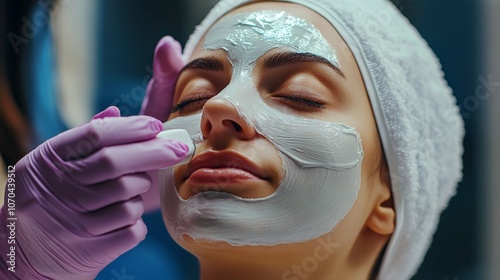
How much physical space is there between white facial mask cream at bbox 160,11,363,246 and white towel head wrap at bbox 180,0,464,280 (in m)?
0.11

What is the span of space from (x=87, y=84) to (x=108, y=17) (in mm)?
197

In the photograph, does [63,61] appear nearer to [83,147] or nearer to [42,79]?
[42,79]

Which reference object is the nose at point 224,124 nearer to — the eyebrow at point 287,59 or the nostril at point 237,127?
the nostril at point 237,127

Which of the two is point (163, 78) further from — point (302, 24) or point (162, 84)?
point (302, 24)

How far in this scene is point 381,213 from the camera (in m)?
1.20

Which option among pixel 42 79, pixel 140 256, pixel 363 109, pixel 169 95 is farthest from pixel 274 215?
pixel 42 79

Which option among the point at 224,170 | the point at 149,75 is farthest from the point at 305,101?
the point at 149,75

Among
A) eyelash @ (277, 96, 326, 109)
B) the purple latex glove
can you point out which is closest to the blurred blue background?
the purple latex glove

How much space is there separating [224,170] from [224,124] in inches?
3.2

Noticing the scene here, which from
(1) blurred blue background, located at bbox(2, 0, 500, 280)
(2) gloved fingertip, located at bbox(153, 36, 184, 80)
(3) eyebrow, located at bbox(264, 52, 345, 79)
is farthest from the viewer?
(1) blurred blue background, located at bbox(2, 0, 500, 280)

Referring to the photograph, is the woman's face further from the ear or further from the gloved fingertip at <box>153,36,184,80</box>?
the gloved fingertip at <box>153,36,184,80</box>

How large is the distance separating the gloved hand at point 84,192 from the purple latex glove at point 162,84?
0.31 metres

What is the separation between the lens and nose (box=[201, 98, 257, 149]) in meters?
1.02

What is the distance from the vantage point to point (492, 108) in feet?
5.36
